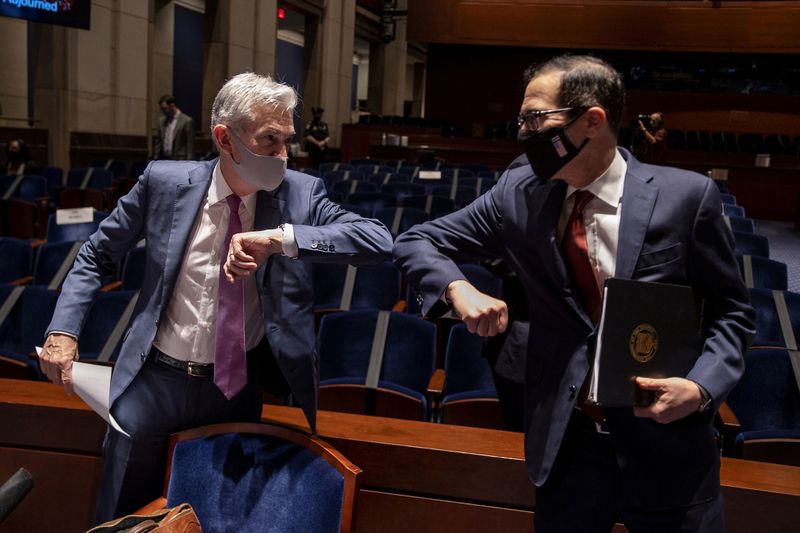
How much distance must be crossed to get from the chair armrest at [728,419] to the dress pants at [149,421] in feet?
6.70

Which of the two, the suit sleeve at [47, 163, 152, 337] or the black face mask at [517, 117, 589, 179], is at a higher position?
the black face mask at [517, 117, 589, 179]

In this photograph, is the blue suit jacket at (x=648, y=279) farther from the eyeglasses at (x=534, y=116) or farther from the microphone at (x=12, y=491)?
the microphone at (x=12, y=491)

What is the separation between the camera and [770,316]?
4137 millimetres

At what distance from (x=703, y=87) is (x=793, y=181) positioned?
→ 644 cm

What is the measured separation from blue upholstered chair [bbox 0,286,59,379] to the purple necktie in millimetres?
2322

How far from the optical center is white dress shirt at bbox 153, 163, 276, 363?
1.86 meters

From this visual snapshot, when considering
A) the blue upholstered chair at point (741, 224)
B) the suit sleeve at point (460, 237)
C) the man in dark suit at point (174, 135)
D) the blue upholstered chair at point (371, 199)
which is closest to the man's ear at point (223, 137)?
the suit sleeve at point (460, 237)

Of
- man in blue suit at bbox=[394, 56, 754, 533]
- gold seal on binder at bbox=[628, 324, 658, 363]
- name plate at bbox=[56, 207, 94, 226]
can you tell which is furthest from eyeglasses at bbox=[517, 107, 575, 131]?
name plate at bbox=[56, 207, 94, 226]

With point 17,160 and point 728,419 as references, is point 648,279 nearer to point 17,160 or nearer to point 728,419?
point 728,419

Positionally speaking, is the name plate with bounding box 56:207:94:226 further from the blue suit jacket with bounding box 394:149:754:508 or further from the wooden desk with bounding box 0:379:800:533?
the blue suit jacket with bounding box 394:149:754:508

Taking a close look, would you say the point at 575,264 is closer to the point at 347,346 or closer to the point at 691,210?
the point at 691,210

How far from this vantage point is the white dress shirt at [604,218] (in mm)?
1469

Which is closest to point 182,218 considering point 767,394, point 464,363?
point 464,363

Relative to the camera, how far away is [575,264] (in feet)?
4.92
